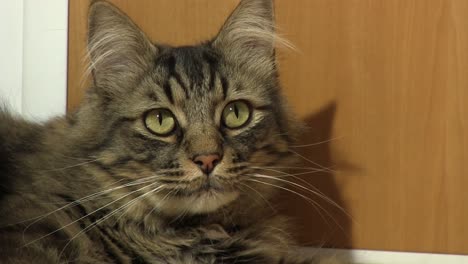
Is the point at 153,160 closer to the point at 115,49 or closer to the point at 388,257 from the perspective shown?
the point at 115,49

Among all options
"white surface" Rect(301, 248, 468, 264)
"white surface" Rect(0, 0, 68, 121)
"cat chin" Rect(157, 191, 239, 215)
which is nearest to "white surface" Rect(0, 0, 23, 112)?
"white surface" Rect(0, 0, 68, 121)

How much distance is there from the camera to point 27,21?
5.90 ft

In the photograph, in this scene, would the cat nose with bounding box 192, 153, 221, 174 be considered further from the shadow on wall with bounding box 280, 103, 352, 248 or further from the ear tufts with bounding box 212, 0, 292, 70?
the shadow on wall with bounding box 280, 103, 352, 248

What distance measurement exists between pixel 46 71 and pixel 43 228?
861 millimetres

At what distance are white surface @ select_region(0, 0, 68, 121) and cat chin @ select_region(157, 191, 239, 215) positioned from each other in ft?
2.52

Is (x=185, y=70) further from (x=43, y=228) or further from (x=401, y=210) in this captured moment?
(x=401, y=210)

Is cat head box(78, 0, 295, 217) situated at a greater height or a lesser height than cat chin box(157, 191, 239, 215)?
greater

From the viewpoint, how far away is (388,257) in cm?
161

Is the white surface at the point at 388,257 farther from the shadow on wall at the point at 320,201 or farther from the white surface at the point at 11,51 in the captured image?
the white surface at the point at 11,51

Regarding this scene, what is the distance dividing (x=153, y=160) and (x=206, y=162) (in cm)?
13

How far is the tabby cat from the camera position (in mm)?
1095

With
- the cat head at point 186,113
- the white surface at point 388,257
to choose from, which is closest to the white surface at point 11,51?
the cat head at point 186,113

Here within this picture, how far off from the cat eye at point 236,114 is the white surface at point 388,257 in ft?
1.62

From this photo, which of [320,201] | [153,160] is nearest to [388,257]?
[320,201]
